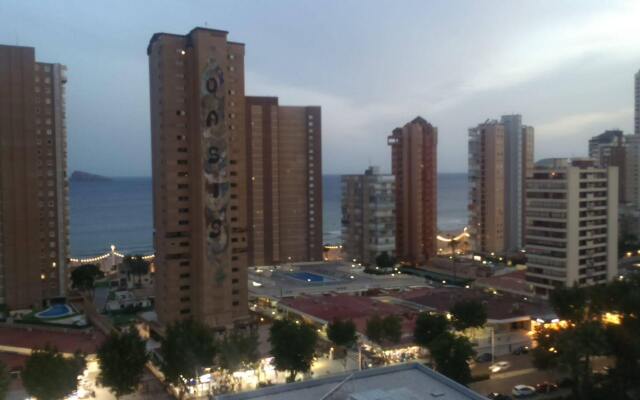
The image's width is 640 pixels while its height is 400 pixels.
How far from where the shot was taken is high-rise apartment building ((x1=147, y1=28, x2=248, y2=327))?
17.3 m

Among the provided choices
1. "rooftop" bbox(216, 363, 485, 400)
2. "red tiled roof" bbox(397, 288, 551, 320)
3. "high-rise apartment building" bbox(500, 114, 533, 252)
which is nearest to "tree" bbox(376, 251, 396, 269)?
"red tiled roof" bbox(397, 288, 551, 320)

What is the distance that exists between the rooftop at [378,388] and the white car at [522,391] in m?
4.58

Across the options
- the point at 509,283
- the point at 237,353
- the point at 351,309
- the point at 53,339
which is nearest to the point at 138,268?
the point at 53,339

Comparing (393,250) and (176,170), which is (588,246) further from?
(176,170)

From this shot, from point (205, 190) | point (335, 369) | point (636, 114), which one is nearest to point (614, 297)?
point (335, 369)

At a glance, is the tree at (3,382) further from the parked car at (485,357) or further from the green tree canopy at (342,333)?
the parked car at (485,357)

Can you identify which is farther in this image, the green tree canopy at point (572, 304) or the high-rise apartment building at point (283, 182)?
the high-rise apartment building at point (283, 182)

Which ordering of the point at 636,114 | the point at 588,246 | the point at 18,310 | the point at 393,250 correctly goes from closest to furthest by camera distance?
the point at 588,246, the point at 18,310, the point at 393,250, the point at 636,114

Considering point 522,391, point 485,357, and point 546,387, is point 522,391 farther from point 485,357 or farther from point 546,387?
point 485,357

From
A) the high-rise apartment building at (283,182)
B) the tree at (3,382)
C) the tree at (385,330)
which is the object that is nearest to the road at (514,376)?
the tree at (385,330)

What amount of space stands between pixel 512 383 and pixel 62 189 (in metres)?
18.2

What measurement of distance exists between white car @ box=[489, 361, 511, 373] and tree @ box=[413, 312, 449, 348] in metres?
1.51

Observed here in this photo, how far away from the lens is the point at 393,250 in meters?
30.6

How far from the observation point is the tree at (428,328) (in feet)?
47.9
